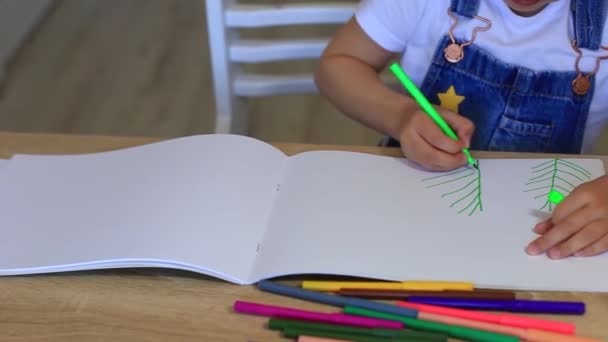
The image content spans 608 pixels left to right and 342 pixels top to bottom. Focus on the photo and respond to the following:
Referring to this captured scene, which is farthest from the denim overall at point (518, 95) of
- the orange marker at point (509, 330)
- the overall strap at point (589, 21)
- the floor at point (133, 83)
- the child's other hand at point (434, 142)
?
the floor at point (133, 83)

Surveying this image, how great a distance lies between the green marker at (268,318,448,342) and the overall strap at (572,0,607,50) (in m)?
0.43

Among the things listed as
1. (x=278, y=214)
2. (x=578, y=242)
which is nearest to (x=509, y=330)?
(x=578, y=242)

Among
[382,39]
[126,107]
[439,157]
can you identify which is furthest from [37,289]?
[126,107]

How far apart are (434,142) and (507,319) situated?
0.68ft

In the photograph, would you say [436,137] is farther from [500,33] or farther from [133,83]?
[133,83]

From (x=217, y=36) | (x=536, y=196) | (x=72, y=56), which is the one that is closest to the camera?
(x=536, y=196)

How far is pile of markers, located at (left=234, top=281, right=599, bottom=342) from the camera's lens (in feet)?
1.67

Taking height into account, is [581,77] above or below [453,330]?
above

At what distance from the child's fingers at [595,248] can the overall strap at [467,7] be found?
32cm

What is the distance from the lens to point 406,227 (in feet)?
1.98

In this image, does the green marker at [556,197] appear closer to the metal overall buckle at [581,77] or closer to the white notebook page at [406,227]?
the white notebook page at [406,227]

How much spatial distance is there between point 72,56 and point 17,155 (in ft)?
4.41

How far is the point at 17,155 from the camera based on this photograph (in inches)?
28.0

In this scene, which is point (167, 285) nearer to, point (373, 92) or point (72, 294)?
point (72, 294)
